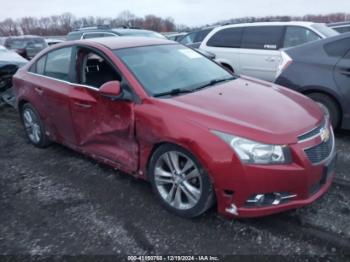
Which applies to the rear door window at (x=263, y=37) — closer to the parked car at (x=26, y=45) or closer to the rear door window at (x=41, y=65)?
the rear door window at (x=41, y=65)

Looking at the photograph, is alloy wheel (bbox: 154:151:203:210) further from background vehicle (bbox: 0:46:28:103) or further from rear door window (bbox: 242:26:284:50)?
background vehicle (bbox: 0:46:28:103)

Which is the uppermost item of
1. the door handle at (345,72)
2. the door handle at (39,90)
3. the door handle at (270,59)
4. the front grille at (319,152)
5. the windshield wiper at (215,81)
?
the windshield wiper at (215,81)

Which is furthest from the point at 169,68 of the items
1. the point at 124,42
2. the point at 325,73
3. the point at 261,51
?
the point at 261,51

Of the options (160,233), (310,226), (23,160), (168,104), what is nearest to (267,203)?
(310,226)

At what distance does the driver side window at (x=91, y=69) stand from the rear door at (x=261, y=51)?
4.19 meters

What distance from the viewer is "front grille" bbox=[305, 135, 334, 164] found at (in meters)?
2.78

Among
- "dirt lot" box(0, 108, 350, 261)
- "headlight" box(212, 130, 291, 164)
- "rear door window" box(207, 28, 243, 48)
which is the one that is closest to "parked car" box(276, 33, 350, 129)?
"dirt lot" box(0, 108, 350, 261)

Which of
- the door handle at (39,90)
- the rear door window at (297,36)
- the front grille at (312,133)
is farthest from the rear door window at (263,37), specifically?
the door handle at (39,90)

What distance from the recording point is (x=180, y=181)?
123 inches

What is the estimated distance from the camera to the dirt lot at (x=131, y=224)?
2.83m

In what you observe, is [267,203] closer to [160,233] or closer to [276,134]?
[276,134]

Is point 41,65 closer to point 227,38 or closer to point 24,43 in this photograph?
point 227,38

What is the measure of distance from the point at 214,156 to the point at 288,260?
95 centimetres

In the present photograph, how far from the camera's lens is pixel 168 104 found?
10.3 ft
